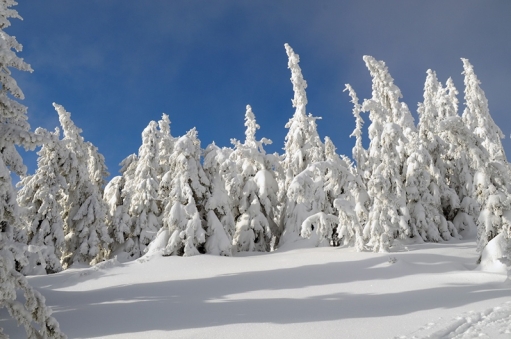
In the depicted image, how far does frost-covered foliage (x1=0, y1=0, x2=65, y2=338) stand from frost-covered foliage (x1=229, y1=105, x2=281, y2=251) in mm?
18376

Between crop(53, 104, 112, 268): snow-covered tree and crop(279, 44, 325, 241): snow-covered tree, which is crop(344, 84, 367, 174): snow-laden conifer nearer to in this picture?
crop(279, 44, 325, 241): snow-covered tree

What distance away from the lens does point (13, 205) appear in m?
7.22

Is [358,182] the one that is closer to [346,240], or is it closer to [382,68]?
[346,240]

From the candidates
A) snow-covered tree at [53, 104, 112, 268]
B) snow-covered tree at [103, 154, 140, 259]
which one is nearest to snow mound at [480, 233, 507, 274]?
snow-covered tree at [53, 104, 112, 268]

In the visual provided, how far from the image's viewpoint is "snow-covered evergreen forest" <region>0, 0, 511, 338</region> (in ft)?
61.0

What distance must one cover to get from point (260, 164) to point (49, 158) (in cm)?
1500

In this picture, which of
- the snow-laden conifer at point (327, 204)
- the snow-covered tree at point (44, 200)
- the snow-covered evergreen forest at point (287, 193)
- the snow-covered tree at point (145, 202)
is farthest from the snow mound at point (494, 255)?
the snow-covered tree at point (44, 200)

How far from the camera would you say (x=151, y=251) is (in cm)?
2041

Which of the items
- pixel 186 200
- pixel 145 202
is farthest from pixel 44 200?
pixel 186 200

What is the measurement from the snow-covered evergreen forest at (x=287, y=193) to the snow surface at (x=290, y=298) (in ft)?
7.85

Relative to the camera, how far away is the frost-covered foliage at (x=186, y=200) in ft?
66.8

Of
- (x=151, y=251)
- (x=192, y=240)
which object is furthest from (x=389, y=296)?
(x=151, y=251)

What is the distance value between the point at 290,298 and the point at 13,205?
8.43 metres

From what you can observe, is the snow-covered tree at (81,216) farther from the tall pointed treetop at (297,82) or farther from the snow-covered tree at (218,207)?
the tall pointed treetop at (297,82)
